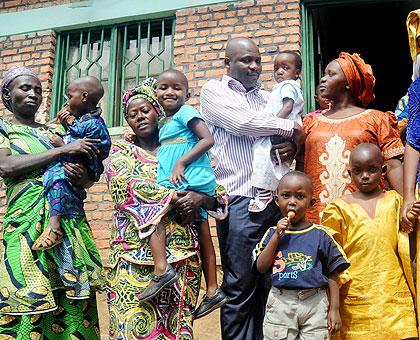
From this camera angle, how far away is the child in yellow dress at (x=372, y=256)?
300 cm

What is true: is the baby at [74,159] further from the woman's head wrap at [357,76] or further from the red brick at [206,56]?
the red brick at [206,56]

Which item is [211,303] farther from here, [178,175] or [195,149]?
[195,149]

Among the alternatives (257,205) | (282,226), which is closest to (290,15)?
(257,205)

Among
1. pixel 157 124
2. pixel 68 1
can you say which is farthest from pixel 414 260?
pixel 68 1

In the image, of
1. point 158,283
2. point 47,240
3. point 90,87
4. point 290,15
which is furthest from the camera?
point 290,15

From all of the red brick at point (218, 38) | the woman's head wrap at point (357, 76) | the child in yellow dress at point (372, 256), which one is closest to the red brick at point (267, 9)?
the red brick at point (218, 38)

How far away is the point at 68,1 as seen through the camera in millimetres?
6551

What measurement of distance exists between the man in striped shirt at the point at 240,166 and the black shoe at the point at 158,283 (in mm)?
480

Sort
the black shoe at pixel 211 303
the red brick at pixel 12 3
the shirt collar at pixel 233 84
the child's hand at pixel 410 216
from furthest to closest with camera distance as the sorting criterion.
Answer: the red brick at pixel 12 3, the shirt collar at pixel 233 84, the black shoe at pixel 211 303, the child's hand at pixel 410 216

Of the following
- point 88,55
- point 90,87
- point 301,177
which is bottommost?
point 301,177

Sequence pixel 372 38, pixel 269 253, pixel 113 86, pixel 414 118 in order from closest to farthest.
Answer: pixel 269 253 < pixel 414 118 < pixel 113 86 < pixel 372 38

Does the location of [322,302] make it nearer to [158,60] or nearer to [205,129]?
[205,129]

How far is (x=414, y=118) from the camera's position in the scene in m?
3.20

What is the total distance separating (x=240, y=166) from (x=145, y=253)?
30.5 inches
